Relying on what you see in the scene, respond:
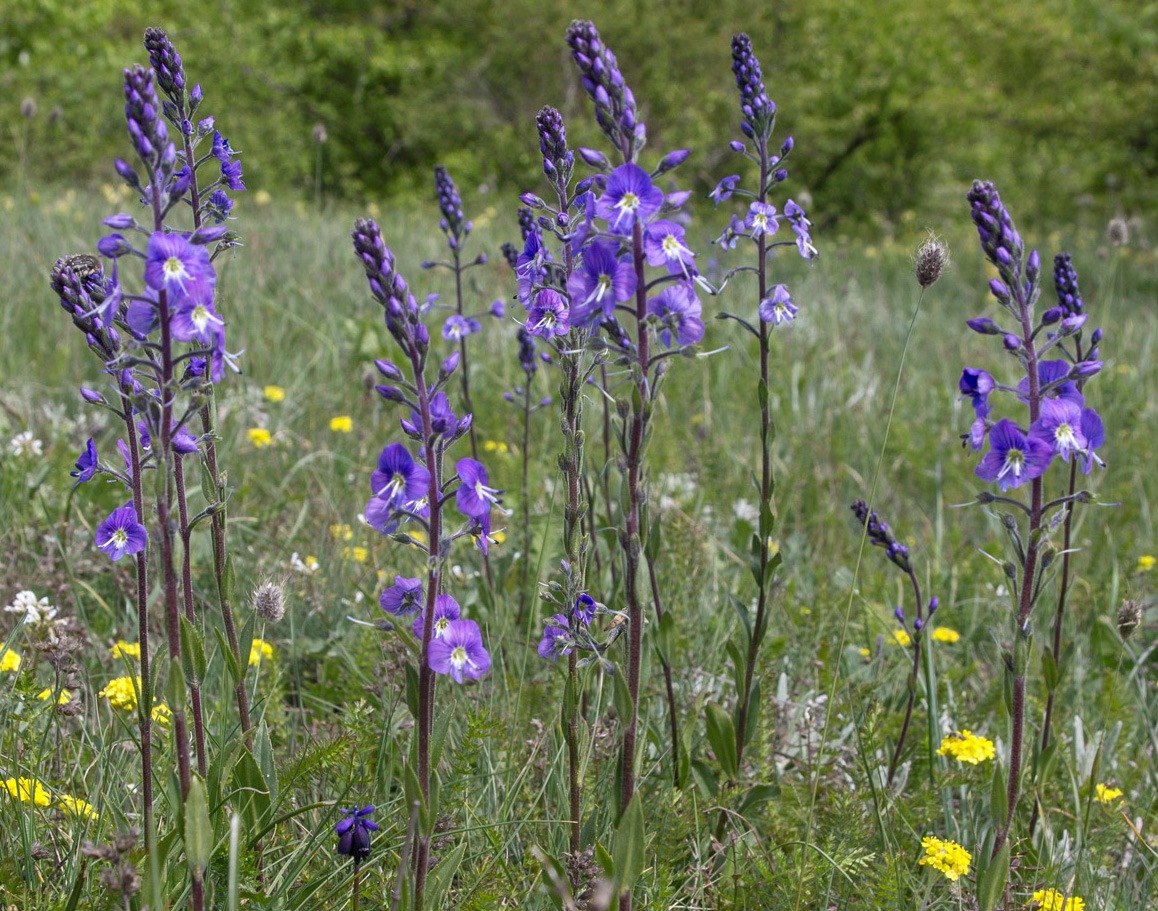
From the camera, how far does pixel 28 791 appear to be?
1.99 meters

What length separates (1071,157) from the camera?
18641 mm

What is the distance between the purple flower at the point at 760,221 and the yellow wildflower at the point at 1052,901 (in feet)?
4.95

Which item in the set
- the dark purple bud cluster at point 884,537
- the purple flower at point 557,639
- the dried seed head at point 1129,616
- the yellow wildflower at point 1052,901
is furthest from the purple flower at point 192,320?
the dried seed head at point 1129,616

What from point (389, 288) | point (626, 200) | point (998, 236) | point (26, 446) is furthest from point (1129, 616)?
point (26, 446)

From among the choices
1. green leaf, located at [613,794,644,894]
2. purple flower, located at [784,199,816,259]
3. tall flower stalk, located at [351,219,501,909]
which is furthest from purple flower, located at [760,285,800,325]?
green leaf, located at [613,794,644,894]

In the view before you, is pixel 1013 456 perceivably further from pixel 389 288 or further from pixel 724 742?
pixel 389 288

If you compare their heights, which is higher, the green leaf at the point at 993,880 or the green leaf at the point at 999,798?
the green leaf at the point at 999,798

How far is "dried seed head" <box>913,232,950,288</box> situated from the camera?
2.11 m

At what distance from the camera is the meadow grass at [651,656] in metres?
2.07

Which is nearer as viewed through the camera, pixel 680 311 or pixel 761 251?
pixel 680 311

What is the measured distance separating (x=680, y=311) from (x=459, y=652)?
670mm

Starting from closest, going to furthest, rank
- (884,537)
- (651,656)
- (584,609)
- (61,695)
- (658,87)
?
(584,609)
(61,695)
(884,537)
(651,656)
(658,87)

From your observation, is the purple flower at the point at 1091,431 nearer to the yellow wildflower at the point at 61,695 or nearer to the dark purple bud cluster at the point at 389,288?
the dark purple bud cluster at the point at 389,288

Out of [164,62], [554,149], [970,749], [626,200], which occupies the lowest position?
[970,749]
